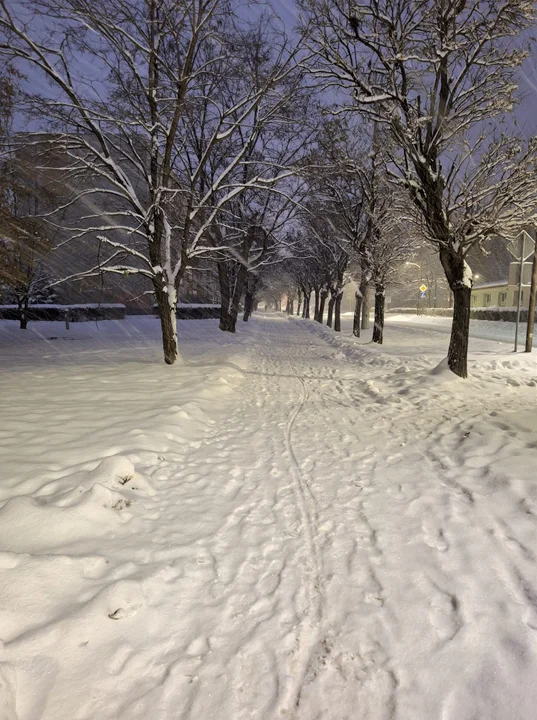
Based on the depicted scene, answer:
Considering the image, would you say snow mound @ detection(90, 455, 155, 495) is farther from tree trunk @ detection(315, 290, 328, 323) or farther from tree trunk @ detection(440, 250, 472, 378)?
tree trunk @ detection(315, 290, 328, 323)

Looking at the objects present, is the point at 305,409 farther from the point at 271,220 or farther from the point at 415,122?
the point at 271,220

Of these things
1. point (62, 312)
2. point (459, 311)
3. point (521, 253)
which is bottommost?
point (62, 312)

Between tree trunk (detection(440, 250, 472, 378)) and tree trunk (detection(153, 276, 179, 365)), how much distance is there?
6.83 meters

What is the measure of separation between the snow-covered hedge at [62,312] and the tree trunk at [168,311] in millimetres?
14175

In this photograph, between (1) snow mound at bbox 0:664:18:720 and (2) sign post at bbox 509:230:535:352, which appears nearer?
(1) snow mound at bbox 0:664:18:720

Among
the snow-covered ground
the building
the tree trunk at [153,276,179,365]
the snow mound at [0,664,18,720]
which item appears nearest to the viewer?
the snow mound at [0,664,18,720]

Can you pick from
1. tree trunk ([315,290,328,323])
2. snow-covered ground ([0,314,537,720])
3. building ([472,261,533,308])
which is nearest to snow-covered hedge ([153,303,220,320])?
tree trunk ([315,290,328,323])

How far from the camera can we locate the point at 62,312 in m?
25.8

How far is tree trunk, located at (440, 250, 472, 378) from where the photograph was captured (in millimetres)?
8328

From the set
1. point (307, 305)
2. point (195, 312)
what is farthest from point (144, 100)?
point (307, 305)

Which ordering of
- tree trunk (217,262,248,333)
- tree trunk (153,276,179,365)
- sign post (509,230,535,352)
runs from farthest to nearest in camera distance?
tree trunk (217,262,248,333)
sign post (509,230,535,352)
tree trunk (153,276,179,365)

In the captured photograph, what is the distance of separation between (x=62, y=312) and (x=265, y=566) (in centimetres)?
2798

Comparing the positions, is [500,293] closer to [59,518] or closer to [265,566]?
[265,566]

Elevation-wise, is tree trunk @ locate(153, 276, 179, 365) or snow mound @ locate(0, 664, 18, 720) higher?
tree trunk @ locate(153, 276, 179, 365)
